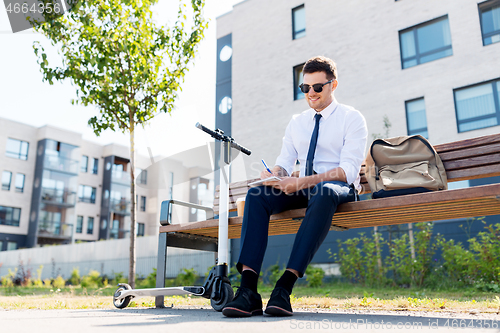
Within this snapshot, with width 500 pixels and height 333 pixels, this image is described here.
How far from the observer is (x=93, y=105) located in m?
7.48

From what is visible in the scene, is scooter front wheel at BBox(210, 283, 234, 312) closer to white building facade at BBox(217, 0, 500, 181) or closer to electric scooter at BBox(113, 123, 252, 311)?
electric scooter at BBox(113, 123, 252, 311)

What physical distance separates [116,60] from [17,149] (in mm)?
27248

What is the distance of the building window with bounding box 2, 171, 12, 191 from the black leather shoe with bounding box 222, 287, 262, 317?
32.1 m

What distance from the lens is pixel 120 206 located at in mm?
35031

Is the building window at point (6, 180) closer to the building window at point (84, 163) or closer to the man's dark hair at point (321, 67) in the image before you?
the building window at point (84, 163)

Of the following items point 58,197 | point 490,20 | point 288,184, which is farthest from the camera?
point 58,197

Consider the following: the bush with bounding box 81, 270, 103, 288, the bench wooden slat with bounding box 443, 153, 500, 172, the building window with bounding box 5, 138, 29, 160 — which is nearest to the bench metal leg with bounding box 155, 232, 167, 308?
the bench wooden slat with bounding box 443, 153, 500, 172

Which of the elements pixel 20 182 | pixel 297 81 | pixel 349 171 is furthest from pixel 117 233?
pixel 349 171

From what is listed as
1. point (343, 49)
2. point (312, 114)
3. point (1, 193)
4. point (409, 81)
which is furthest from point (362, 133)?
point (1, 193)

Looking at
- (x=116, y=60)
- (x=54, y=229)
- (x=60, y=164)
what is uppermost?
(x=60, y=164)

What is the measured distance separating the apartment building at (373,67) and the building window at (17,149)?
2101cm

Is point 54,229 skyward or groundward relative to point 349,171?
skyward

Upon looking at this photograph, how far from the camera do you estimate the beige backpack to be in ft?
8.38

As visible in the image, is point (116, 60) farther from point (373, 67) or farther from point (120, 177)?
point (120, 177)
